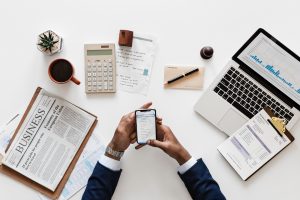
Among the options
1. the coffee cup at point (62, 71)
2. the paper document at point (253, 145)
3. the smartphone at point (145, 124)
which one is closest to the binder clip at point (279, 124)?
the paper document at point (253, 145)

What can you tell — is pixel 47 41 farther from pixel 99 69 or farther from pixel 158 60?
pixel 158 60

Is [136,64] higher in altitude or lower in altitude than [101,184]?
higher

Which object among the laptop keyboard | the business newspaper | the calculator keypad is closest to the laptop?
the laptop keyboard

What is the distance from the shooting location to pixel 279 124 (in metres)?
1.28

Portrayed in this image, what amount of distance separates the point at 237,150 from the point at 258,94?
0.66 ft

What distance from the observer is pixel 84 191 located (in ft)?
4.30

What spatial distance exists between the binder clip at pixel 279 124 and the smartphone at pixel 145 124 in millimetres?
399

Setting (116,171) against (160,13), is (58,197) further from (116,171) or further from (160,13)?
(160,13)

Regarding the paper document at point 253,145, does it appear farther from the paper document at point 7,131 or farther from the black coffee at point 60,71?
the paper document at point 7,131

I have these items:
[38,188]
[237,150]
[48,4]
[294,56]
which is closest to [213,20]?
[294,56]

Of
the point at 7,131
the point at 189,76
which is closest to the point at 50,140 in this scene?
the point at 7,131

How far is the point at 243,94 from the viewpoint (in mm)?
1298

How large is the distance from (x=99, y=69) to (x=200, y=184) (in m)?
0.51

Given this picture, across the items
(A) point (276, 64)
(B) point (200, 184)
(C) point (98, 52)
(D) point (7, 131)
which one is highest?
(A) point (276, 64)
